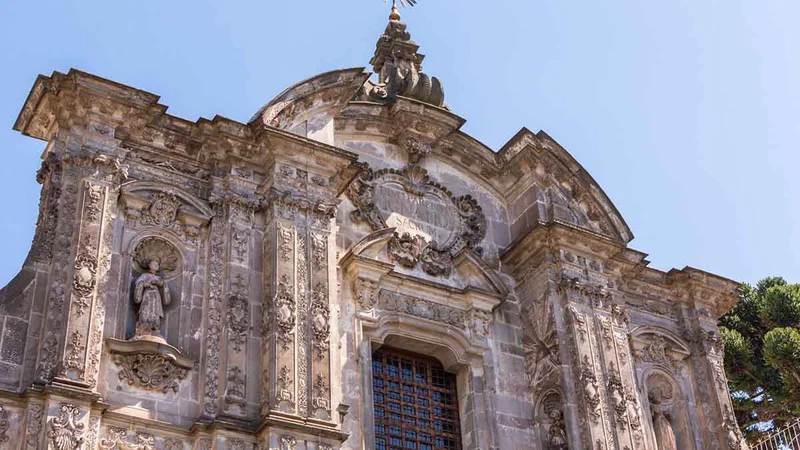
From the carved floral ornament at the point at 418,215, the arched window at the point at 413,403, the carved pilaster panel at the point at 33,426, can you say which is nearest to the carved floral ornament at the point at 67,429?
the carved pilaster panel at the point at 33,426

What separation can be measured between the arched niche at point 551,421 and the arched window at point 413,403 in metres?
1.24

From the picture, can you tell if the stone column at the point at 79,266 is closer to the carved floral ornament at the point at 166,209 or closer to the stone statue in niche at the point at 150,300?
the carved floral ornament at the point at 166,209

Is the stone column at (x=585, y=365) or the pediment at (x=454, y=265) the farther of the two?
the pediment at (x=454, y=265)

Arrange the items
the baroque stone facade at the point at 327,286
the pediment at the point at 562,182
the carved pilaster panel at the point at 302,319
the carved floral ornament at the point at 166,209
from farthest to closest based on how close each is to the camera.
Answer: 1. the pediment at the point at 562,182
2. the carved floral ornament at the point at 166,209
3. the carved pilaster panel at the point at 302,319
4. the baroque stone facade at the point at 327,286

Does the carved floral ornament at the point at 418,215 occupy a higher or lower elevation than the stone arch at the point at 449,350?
higher

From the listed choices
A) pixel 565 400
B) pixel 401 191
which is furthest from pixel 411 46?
pixel 565 400

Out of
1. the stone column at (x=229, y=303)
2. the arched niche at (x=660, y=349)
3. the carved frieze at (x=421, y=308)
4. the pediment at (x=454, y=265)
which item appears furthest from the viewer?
the arched niche at (x=660, y=349)

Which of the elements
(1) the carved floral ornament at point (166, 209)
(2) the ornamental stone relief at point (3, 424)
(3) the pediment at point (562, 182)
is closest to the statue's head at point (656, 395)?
(3) the pediment at point (562, 182)

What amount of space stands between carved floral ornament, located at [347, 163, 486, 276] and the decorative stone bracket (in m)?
4.47

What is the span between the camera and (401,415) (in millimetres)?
18484

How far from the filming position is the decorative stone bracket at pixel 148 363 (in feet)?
52.1

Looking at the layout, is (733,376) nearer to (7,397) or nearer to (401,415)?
(401,415)

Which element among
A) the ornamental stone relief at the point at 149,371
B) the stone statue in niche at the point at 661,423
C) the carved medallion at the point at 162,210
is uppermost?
the carved medallion at the point at 162,210

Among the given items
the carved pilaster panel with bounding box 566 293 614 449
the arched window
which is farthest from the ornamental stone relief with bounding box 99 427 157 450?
the carved pilaster panel with bounding box 566 293 614 449
